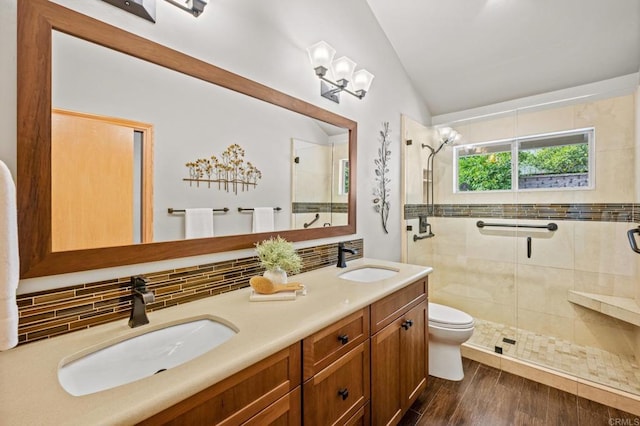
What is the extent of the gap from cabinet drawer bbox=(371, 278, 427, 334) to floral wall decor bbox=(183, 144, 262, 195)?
885 millimetres

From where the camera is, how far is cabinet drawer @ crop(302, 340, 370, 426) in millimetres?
1087

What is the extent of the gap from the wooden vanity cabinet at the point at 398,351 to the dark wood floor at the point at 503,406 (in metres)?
0.19

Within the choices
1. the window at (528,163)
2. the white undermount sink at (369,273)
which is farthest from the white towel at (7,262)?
the window at (528,163)

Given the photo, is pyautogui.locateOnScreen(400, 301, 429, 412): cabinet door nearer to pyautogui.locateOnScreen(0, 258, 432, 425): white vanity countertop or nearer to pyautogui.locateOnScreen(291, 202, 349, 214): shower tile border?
pyautogui.locateOnScreen(0, 258, 432, 425): white vanity countertop

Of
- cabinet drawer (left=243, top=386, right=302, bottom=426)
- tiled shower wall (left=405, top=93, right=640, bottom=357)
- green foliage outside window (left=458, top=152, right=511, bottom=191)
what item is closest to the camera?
cabinet drawer (left=243, top=386, right=302, bottom=426)

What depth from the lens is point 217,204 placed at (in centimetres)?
140

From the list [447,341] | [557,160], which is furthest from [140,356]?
[557,160]

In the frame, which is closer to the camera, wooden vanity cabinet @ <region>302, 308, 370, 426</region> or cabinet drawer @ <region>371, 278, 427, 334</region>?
wooden vanity cabinet @ <region>302, 308, 370, 426</region>

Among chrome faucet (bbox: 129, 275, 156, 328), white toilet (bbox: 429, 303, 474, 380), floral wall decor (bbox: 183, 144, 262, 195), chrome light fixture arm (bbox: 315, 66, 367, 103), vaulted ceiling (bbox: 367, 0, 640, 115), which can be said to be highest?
vaulted ceiling (bbox: 367, 0, 640, 115)

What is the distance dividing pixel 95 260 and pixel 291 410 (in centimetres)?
84

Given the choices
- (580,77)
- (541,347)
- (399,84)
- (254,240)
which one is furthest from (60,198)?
(580,77)

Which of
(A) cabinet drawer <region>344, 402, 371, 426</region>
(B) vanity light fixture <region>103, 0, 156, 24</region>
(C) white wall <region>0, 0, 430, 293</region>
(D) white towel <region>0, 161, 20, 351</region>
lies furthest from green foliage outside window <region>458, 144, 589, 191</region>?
(D) white towel <region>0, 161, 20, 351</region>

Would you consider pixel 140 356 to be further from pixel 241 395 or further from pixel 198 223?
pixel 198 223

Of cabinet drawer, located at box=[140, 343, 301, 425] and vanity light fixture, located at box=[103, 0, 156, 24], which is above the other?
vanity light fixture, located at box=[103, 0, 156, 24]
